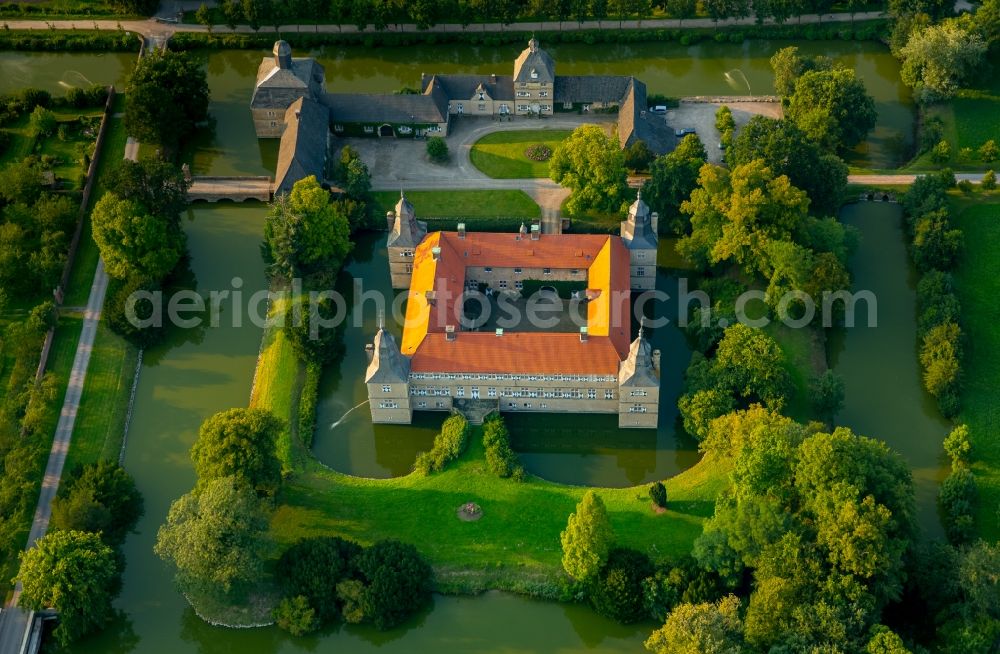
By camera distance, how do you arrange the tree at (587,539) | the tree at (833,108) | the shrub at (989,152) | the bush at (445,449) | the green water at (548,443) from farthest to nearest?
the shrub at (989,152), the tree at (833,108), the green water at (548,443), the bush at (445,449), the tree at (587,539)

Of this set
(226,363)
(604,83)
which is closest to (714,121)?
(604,83)

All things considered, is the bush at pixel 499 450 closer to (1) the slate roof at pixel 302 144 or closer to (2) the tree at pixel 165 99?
(1) the slate roof at pixel 302 144

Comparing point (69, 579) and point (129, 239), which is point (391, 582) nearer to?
point (69, 579)

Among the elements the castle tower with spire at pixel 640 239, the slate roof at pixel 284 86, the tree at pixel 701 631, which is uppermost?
the slate roof at pixel 284 86

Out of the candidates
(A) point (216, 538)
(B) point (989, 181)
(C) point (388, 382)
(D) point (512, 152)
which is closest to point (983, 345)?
(B) point (989, 181)

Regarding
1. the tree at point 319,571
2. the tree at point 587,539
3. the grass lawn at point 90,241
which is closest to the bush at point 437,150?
the grass lawn at point 90,241

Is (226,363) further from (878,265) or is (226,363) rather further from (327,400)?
(878,265)
